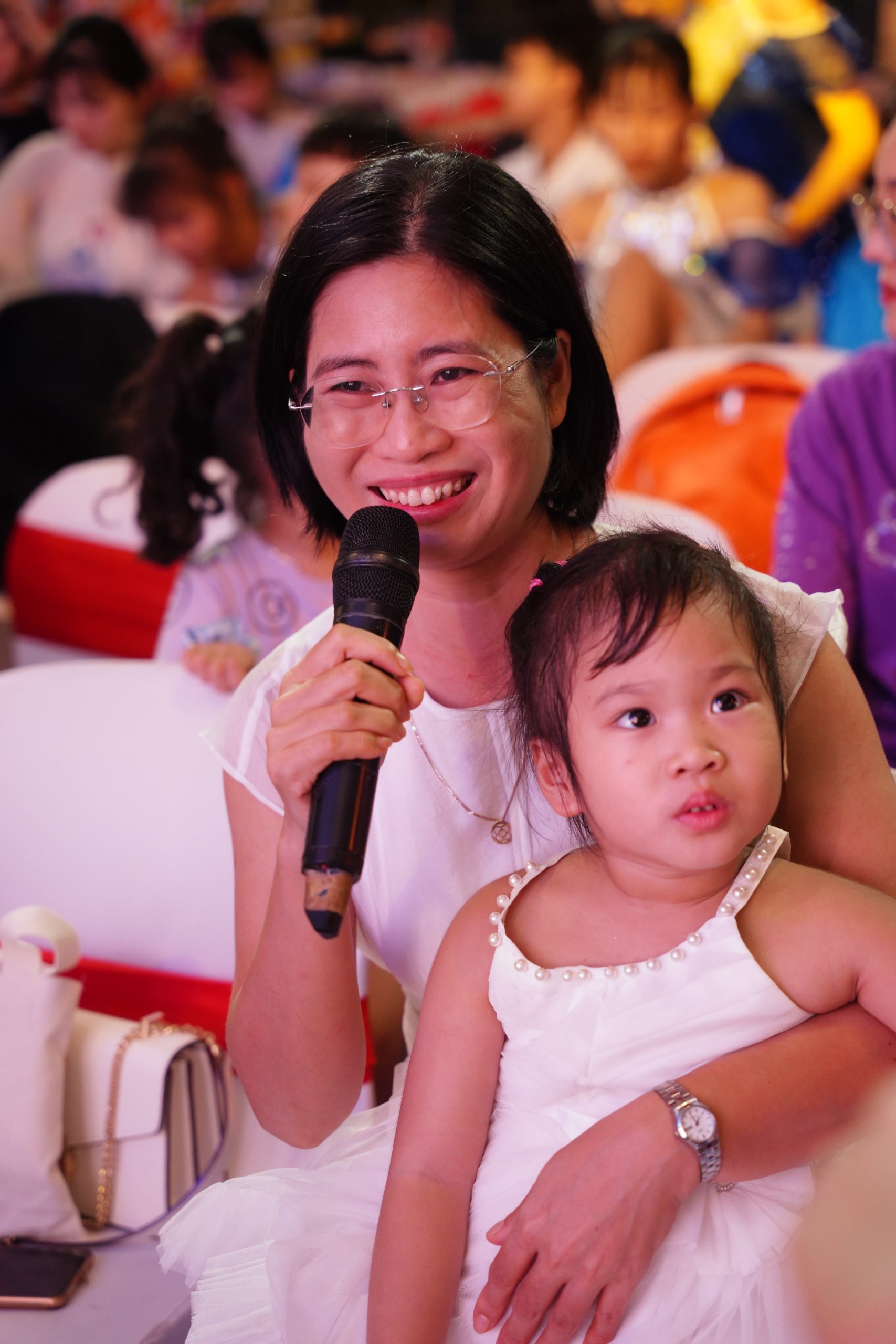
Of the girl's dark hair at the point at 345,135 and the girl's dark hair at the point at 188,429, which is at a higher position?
the girl's dark hair at the point at 345,135

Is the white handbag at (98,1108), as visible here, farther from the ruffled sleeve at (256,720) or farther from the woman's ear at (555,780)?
the woman's ear at (555,780)

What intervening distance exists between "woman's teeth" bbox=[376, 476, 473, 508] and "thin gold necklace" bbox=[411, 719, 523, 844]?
26 centimetres

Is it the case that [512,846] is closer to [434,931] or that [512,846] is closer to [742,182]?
A: [434,931]

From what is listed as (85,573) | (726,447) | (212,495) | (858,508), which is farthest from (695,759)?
(85,573)

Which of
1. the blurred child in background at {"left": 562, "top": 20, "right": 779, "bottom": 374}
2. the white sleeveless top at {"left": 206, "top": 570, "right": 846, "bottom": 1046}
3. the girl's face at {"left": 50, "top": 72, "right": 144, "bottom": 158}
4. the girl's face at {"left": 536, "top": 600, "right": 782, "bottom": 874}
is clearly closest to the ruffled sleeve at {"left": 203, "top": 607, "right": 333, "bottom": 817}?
the white sleeveless top at {"left": 206, "top": 570, "right": 846, "bottom": 1046}

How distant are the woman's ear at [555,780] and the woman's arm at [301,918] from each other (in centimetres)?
22

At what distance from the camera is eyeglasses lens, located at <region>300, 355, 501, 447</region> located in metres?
1.26

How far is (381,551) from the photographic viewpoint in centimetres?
110

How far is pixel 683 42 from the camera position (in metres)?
4.53

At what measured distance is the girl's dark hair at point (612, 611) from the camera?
1.14 meters

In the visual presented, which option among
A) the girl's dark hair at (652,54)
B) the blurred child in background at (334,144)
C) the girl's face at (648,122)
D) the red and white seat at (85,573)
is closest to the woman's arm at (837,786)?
the red and white seat at (85,573)

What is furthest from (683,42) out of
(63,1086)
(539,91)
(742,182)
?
(63,1086)

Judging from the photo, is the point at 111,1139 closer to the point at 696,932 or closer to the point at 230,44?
the point at 696,932

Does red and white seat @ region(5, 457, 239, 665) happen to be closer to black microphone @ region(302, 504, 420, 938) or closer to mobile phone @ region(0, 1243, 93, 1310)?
mobile phone @ region(0, 1243, 93, 1310)
